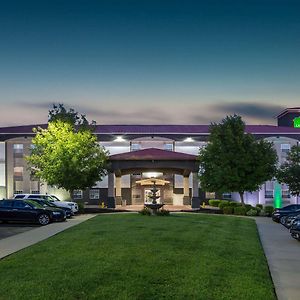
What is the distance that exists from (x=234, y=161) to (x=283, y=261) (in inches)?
1028

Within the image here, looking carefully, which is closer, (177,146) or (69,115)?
(69,115)

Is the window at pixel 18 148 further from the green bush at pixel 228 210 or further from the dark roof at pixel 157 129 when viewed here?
the green bush at pixel 228 210

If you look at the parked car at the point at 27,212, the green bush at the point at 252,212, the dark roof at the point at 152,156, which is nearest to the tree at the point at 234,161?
the dark roof at the point at 152,156

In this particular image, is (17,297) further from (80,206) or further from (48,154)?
(48,154)

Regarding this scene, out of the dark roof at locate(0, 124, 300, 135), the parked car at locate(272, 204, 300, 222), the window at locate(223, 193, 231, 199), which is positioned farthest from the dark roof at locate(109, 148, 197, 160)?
the parked car at locate(272, 204, 300, 222)

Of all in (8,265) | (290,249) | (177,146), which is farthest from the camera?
(177,146)

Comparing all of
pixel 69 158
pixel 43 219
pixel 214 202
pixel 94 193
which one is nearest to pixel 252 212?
pixel 214 202

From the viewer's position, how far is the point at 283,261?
14.3 m

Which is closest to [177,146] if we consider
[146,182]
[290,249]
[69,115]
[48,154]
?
[146,182]

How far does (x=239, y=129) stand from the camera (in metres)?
41.8

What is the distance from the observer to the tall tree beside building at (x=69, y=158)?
1558 inches

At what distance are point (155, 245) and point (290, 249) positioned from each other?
548cm

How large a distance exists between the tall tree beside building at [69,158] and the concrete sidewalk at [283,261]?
1994 cm

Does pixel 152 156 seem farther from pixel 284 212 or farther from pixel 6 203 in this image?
pixel 6 203
